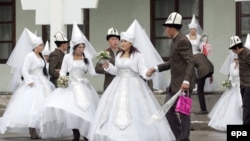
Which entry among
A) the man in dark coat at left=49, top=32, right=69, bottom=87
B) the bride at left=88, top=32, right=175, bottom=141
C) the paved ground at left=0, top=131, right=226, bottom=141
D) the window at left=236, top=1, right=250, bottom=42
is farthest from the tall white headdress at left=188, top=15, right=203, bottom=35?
the bride at left=88, top=32, right=175, bottom=141

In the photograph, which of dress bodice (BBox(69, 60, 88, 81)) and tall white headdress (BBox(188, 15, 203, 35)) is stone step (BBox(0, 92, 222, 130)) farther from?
dress bodice (BBox(69, 60, 88, 81))

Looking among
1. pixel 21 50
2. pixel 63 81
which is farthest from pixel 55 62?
pixel 63 81

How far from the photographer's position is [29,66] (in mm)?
16141

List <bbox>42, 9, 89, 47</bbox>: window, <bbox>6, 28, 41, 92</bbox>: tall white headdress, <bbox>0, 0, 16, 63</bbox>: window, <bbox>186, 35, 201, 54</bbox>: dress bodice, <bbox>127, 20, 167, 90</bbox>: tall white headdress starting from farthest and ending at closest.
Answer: <bbox>0, 0, 16, 63</bbox>: window < <bbox>42, 9, 89, 47</bbox>: window < <bbox>186, 35, 201, 54</bbox>: dress bodice < <bbox>6, 28, 41, 92</bbox>: tall white headdress < <bbox>127, 20, 167, 90</bbox>: tall white headdress

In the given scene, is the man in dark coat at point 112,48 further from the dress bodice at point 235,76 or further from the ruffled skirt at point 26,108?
the dress bodice at point 235,76

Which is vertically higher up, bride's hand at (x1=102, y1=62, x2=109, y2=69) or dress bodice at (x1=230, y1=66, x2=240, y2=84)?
bride's hand at (x1=102, y1=62, x2=109, y2=69)

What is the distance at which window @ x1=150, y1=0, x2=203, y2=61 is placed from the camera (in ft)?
72.0

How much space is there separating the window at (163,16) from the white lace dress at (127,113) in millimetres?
8434

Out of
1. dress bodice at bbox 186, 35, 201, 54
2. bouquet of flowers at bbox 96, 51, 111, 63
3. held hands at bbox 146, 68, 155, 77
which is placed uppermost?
dress bodice at bbox 186, 35, 201, 54

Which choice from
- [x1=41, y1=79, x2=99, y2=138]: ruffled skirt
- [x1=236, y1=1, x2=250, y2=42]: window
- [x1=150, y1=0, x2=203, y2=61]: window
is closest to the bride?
[x1=41, y1=79, x2=99, y2=138]: ruffled skirt

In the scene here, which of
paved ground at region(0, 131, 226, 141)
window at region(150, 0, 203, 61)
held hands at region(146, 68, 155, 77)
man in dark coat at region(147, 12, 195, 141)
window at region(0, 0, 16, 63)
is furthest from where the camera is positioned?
window at region(0, 0, 16, 63)

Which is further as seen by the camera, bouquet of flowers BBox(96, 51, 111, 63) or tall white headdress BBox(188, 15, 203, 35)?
tall white headdress BBox(188, 15, 203, 35)

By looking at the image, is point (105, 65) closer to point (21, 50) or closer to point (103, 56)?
point (103, 56)

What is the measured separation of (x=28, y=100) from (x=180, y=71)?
13.7 feet
